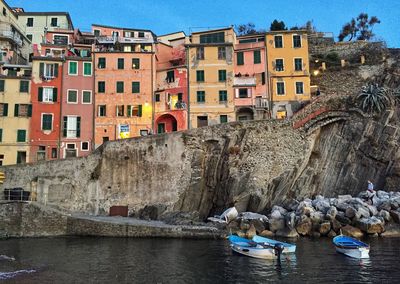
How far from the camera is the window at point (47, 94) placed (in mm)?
48469

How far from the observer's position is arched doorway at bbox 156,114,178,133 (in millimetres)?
50188

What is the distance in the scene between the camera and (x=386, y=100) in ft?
142

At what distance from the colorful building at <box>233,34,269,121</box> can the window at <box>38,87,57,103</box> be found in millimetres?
22398

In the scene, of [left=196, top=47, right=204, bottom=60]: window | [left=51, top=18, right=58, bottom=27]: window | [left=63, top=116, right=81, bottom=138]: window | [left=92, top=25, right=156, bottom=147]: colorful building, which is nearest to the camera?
[left=63, top=116, right=81, bottom=138]: window

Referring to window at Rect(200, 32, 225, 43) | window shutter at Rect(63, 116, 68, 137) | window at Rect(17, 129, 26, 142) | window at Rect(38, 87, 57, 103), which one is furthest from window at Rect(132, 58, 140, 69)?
window at Rect(17, 129, 26, 142)

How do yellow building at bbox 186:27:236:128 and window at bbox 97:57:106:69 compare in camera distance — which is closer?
yellow building at bbox 186:27:236:128

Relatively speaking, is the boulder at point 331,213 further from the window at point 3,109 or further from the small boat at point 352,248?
the window at point 3,109

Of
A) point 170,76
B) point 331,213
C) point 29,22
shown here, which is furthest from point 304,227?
point 29,22

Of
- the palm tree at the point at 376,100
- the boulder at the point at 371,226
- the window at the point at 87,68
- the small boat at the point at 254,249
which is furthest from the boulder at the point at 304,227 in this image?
the window at the point at 87,68

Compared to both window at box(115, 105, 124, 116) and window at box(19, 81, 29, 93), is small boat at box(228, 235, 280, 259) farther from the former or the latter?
window at box(19, 81, 29, 93)

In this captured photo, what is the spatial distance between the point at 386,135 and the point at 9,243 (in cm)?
3776

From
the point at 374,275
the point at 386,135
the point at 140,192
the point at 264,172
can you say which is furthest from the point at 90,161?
the point at 386,135

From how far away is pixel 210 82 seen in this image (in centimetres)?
5000

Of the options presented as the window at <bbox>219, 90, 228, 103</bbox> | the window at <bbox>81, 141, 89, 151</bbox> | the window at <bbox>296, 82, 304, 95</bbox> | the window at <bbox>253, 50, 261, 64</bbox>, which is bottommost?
the window at <bbox>81, 141, 89, 151</bbox>
